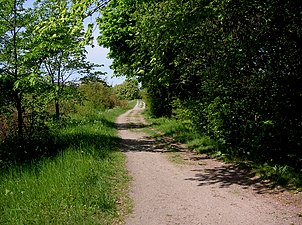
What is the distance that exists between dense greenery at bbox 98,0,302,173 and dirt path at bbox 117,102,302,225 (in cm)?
131

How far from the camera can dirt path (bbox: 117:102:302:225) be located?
574cm

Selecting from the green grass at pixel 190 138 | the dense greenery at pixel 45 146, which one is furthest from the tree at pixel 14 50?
the green grass at pixel 190 138

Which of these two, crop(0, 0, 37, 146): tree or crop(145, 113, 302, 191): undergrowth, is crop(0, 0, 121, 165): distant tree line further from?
crop(145, 113, 302, 191): undergrowth

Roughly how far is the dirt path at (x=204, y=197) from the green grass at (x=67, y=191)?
0.40 meters

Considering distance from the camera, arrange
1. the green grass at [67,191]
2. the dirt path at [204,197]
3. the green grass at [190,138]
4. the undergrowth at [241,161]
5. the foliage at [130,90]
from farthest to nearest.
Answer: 1. the foliage at [130,90]
2. the green grass at [190,138]
3. the undergrowth at [241,161]
4. the dirt path at [204,197]
5. the green grass at [67,191]

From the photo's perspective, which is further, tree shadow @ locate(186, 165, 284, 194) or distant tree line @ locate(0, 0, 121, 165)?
distant tree line @ locate(0, 0, 121, 165)

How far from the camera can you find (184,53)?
11883mm

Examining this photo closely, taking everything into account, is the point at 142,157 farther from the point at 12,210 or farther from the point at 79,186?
the point at 12,210

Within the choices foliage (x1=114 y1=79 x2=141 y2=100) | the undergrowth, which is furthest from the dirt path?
foliage (x1=114 y1=79 x2=141 y2=100)

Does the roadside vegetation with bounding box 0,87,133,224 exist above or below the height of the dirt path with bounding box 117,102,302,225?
above

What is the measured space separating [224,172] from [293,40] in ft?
12.5

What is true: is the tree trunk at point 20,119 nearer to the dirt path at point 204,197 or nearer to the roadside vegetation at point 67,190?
the roadside vegetation at point 67,190

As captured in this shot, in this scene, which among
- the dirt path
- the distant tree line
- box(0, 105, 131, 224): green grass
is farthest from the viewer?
the distant tree line

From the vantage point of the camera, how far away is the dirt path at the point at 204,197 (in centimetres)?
574
